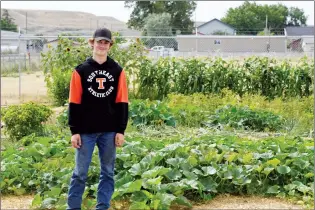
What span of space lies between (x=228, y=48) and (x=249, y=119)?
58.5 feet

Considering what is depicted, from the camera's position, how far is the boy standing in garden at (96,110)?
A: 3.60 meters

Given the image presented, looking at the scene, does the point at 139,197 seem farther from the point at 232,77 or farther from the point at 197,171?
the point at 232,77

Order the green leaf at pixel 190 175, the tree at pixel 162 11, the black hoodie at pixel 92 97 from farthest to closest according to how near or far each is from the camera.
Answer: the tree at pixel 162 11 < the green leaf at pixel 190 175 < the black hoodie at pixel 92 97

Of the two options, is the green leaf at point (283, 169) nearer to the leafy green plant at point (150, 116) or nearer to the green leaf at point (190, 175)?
the green leaf at point (190, 175)

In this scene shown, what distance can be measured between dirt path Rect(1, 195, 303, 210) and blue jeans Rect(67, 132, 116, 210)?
2.42 feet

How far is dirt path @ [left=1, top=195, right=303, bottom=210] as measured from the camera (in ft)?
13.7

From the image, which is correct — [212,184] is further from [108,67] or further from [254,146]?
[108,67]

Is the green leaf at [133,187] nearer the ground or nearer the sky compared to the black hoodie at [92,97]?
nearer the ground

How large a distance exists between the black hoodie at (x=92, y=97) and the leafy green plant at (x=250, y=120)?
13.4ft

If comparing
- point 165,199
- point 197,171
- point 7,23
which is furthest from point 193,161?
point 7,23

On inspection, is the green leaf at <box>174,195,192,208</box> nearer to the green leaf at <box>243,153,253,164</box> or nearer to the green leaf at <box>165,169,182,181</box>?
the green leaf at <box>165,169,182,181</box>

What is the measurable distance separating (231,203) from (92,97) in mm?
1601

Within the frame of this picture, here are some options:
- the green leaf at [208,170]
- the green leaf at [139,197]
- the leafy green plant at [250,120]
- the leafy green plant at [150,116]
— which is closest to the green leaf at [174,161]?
the green leaf at [208,170]

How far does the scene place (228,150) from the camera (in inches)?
197
